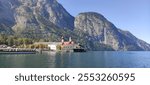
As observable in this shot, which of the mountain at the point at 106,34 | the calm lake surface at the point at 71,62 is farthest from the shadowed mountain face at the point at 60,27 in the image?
the calm lake surface at the point at 71,62

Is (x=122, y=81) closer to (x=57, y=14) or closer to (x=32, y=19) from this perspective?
(x=57, y=14)

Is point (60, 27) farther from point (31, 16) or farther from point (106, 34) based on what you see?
point (106, 34)

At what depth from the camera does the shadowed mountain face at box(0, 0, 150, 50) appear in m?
68.8

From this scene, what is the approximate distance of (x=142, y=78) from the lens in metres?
6.49

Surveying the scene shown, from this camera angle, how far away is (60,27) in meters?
85.4

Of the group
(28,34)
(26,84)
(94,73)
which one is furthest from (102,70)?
(28,34)

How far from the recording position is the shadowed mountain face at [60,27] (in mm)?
68812

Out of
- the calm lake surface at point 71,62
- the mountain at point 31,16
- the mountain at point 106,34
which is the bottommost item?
the calm lake surface at point 71,62

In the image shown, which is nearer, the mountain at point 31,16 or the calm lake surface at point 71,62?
the calm lake surface at point 71,62

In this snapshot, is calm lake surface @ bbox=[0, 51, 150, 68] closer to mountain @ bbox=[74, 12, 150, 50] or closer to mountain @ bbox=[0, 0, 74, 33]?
mountain @ bbox=[74, 12, 150, 50]

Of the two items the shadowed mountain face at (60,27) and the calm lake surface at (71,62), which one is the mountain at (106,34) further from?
the calm lake surface at (71,62)

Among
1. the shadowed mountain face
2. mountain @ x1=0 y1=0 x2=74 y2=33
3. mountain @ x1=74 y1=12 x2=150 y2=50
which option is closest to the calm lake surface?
mountain @ x1=74 y1=12 x2=150 y2=50

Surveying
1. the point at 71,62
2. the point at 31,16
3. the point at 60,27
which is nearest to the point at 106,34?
the point at 60,27

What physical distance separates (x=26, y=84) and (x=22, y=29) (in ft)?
255
